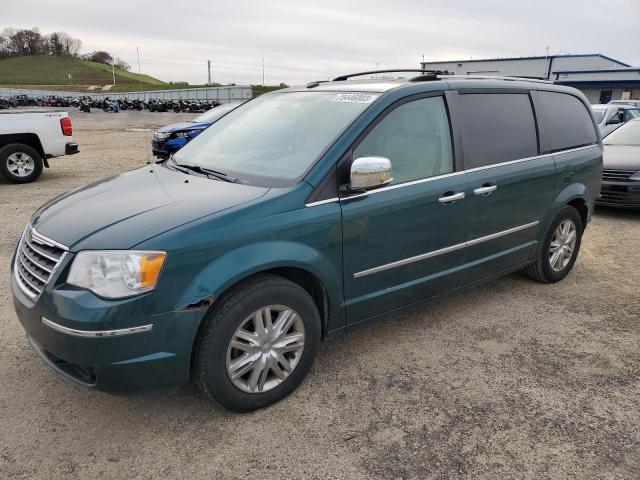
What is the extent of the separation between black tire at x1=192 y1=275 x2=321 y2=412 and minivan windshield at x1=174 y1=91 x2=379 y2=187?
24.6 inches

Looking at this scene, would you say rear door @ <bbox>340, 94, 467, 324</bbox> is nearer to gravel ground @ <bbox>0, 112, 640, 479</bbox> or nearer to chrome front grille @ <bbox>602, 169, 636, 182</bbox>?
gravel ground @ <bbox>0, 112, 640, 479</bbox>

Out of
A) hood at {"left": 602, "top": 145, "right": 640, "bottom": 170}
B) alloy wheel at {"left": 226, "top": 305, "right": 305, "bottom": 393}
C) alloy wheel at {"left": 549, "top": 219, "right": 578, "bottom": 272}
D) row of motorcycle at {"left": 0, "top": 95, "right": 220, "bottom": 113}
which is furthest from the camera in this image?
row of motorcycle at {"left": 0, "top": 95, "right": 220, "bottom": 113}

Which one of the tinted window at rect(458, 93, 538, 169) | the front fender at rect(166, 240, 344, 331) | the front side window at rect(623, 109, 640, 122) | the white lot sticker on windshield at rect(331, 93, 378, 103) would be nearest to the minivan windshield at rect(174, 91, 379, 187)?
the white lot sticker on windshield at rect(331, 93, 378, 103)

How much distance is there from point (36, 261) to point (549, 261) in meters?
4.10

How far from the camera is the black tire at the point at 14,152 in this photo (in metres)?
9.65

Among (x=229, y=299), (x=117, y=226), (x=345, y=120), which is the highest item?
(x=345, y=120)

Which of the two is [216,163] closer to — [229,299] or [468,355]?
[229,299]

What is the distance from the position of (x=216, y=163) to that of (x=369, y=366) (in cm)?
170

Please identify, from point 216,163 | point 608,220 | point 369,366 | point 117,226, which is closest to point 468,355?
point 369,366

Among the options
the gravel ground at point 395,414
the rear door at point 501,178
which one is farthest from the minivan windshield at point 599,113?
the gravel ground at point 395,414

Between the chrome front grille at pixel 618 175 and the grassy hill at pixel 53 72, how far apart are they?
109438mm

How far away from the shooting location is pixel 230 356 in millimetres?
2730

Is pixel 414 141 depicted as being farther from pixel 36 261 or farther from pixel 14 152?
pixel 14 152

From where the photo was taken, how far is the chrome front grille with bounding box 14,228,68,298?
2604 millimetres
